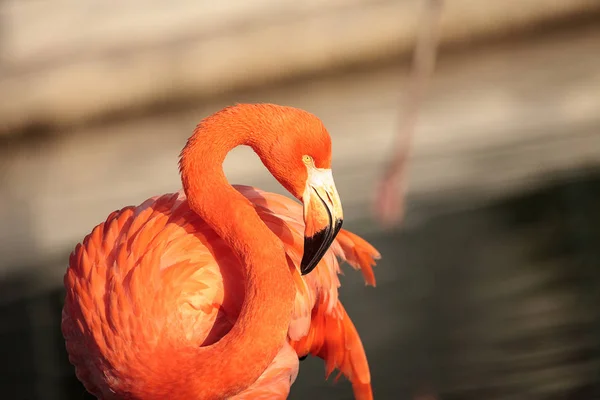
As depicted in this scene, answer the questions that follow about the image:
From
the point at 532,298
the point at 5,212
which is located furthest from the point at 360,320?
the point at 5,212

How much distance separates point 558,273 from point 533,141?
Result: 1.81m

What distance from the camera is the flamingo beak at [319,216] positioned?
263cm

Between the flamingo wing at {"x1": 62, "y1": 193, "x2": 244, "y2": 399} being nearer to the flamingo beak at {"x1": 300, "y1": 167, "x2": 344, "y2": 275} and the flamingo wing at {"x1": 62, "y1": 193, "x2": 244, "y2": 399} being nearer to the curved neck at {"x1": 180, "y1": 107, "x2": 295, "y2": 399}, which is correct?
the curved neck at {"x1": 180, "y1": 107, "x2": 295, "y2": 399}

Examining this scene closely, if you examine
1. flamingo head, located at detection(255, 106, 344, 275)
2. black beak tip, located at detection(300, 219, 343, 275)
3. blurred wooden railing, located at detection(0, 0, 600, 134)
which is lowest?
black beak tip, located at detection(300, 219, 343, 275)

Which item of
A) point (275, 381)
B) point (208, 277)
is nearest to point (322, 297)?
point (275, 381)

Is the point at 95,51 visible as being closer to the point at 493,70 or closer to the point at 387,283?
the point at 493,70

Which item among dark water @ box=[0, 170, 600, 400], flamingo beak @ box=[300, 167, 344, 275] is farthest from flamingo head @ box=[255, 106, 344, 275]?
dark water @ box=[0, 170, 600, 400]

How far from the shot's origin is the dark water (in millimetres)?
3301

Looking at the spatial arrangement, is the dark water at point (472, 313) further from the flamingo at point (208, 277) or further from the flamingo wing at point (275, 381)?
the flamingo at point (208, 277)

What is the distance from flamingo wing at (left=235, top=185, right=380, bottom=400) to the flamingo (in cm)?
5

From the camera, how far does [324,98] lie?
269 inches

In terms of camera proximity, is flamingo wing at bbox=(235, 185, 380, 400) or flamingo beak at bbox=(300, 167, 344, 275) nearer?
flamingo beak at bbox=(300, 167, 344, 275)

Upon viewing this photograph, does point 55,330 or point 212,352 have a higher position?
point 212,352

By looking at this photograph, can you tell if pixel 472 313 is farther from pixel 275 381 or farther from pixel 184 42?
pixel 184 42
